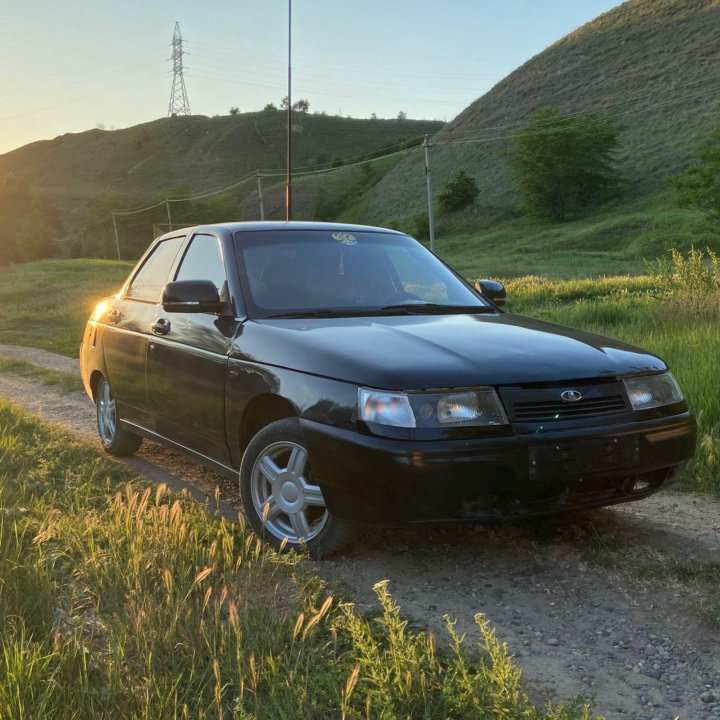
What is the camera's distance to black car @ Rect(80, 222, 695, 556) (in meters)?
3.34

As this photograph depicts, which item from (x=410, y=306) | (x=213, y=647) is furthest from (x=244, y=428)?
(x=213, y=647)

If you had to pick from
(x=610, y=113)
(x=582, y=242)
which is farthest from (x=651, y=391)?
(x=610, y=113)

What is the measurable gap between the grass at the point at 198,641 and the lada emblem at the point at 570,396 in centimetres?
104

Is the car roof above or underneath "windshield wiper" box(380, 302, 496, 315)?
above

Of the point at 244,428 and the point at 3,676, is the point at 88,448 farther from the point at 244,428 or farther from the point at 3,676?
the point at 3,676

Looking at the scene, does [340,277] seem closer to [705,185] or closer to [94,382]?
[94,382]

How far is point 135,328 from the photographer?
5.37 meters

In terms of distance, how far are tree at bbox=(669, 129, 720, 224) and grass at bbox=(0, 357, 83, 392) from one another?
34422 millimetres

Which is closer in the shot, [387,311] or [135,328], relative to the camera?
[387,311]

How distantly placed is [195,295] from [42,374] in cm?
726

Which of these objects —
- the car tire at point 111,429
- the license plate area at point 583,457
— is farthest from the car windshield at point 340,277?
the car tire at point 111,429

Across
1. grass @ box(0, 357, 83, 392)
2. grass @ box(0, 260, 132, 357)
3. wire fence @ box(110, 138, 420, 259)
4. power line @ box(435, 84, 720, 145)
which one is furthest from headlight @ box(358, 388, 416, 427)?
wire fence @ box(110, 138, 420, 259)

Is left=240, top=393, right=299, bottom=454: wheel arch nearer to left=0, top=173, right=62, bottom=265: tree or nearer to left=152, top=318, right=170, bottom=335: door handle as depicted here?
left=152, top=318, right=170, bottom=335: door handle

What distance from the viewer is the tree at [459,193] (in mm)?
72188
